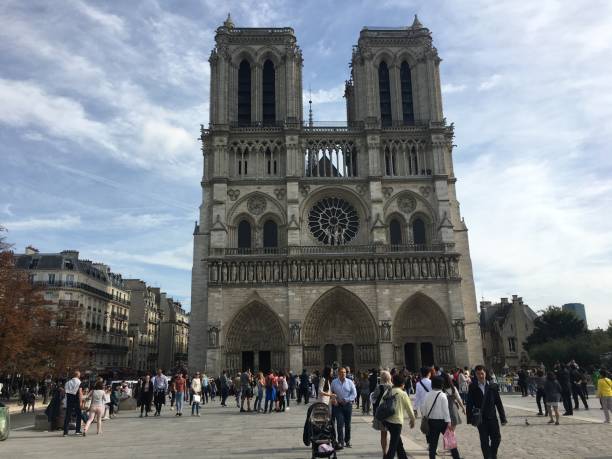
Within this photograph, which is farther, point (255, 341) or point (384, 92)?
point (384, 92)

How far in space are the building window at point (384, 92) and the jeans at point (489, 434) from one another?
1330 inches

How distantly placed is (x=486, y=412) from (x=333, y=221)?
29.5m

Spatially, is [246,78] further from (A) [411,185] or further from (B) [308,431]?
(B) [308,431]

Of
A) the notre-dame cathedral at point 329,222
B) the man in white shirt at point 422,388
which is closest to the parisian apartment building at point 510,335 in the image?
the notre-dame cathedral at point 329,222

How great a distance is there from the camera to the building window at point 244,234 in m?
36.1

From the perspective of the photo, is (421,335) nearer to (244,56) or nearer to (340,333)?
(340,333)

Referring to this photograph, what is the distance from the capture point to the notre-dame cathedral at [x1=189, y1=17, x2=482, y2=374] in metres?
33.4

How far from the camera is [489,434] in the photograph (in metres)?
7.48

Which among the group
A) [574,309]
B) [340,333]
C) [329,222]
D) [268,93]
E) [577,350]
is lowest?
[577,350]

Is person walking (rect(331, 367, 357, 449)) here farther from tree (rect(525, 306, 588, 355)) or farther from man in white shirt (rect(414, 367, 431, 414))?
tree (rect(525, 306, 588, 355))

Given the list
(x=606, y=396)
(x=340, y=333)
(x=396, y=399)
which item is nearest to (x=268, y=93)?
(x=340, y=333)

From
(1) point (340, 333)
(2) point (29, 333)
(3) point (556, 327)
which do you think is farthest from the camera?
(3) point (556, 327)

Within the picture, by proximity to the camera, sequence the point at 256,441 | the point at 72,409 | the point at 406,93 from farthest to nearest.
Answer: the point at 406,93 → the point at 72,409 → the point at 256,441

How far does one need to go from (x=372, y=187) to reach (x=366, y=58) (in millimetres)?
9986
